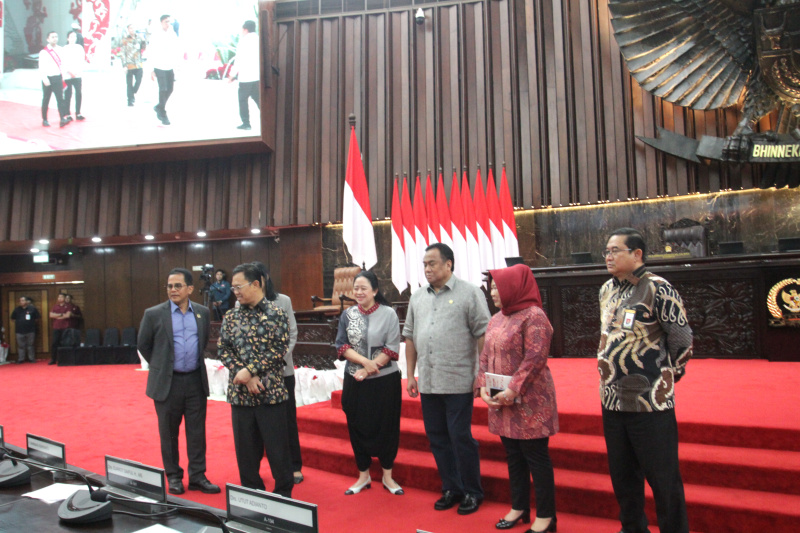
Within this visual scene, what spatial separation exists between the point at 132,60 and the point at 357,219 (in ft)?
19.0

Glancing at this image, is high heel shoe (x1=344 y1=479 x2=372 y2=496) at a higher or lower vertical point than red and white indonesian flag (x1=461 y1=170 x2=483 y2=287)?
lower

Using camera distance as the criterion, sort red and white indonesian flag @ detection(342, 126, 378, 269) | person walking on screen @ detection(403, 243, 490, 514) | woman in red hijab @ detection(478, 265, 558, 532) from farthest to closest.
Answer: red and white indonesian flag @ detection(342, 126, 378, 269) < person walking on screen @ detection(403, 243, 490, 514) < woman in red hijab @ detection(478, 265, 558, 532)

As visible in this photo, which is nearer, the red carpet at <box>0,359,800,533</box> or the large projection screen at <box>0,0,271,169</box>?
the red carpet at <box>0,359,800,533</box>

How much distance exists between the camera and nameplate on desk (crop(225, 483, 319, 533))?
4.05ft

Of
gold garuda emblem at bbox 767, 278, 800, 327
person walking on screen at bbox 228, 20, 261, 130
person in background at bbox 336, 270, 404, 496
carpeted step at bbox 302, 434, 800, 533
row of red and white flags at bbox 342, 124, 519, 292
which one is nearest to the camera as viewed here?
carpeted step at bbox 302, 434, 800, 533

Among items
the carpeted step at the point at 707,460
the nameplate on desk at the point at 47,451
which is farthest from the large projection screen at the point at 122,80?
the nameplate on desk at the point at 47,451

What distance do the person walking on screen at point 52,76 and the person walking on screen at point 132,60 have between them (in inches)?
43.8

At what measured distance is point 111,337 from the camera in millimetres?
10664

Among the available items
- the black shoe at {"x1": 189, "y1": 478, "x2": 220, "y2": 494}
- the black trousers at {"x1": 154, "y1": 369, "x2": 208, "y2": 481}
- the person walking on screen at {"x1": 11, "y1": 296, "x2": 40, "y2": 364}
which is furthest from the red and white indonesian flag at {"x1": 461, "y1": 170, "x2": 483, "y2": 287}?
the person walking on screen at {"x1": 11, "y1": 296, "x2": 40, "y2": 364}

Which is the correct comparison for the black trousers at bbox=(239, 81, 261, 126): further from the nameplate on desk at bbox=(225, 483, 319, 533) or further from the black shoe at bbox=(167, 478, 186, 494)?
the nameplate on desk at bbox=(225, 483, 319, 533)

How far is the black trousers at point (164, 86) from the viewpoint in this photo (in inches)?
346

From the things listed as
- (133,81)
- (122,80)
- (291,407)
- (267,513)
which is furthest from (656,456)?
(122,80)

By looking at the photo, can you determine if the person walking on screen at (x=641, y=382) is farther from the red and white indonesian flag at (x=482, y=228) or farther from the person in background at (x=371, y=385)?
the red and white indonesian flag at (x=482, y=228)

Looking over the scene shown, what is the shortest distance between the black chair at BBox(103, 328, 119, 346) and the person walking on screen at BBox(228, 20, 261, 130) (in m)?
4.98
